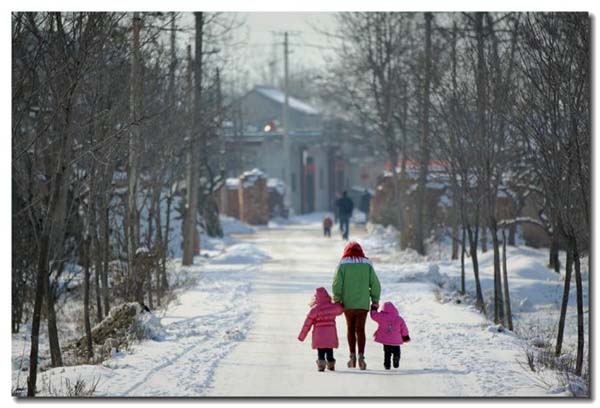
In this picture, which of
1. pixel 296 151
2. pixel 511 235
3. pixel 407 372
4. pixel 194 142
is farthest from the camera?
pixel 296 151

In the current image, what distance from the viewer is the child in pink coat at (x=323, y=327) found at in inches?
380

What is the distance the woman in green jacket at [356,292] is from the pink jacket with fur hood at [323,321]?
74mm

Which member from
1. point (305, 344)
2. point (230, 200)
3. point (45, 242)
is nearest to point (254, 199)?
point (230, 200)

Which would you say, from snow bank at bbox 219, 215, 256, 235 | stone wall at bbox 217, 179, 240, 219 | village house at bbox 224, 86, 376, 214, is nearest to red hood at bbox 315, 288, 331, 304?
snow bank at bbox 219, 215, 256, 235

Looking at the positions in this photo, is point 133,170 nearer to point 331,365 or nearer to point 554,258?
point 331,365

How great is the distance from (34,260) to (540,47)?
741cm

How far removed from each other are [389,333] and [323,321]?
53 cm

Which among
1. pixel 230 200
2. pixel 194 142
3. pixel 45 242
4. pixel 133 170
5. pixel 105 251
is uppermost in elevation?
pixel 194 142

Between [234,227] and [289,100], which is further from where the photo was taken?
[289,100]

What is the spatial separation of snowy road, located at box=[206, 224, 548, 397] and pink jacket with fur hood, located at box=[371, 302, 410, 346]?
215mm

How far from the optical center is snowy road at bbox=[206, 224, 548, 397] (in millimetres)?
8984

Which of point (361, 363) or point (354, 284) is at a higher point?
point (354, 284)

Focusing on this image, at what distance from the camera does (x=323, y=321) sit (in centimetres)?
979

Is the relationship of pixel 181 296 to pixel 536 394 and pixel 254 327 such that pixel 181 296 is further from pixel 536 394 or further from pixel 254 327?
pixel 536 394
